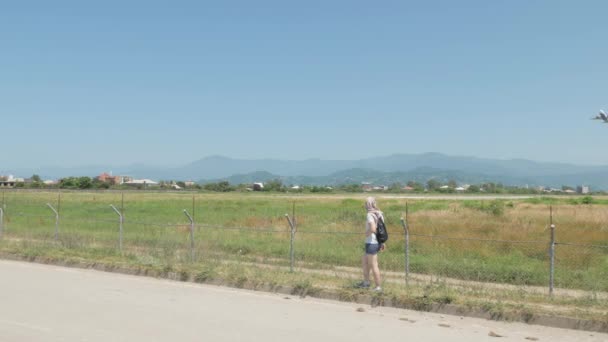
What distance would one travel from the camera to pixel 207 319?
27.1 ft

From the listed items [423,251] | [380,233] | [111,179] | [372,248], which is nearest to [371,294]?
[372,248]

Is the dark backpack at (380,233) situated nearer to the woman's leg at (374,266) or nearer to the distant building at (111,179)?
the woman's leg at (374,266)

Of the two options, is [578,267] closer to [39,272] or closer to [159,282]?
[159,282]

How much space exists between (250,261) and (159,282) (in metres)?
4.11

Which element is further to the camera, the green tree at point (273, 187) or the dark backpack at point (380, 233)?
the green tree at point (273, 187)

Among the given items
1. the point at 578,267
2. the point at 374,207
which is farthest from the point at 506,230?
the point at 374,207

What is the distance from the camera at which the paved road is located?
7352mm

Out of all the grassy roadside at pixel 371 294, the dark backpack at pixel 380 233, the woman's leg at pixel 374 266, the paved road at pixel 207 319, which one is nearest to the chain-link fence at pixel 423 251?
the grassy roadside at pixel 371 294

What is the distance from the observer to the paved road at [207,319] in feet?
24.1

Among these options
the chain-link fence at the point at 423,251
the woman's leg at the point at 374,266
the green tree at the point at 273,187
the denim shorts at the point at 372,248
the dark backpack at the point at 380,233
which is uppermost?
the dark backpack at the point at 380,233

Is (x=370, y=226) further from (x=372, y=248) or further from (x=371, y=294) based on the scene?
(x=371, y=294)

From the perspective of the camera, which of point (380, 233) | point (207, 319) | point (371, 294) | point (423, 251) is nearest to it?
point (207, 319)

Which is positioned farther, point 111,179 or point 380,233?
point 111,179

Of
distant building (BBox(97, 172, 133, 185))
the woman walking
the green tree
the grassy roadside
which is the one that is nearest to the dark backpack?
the woman walking
